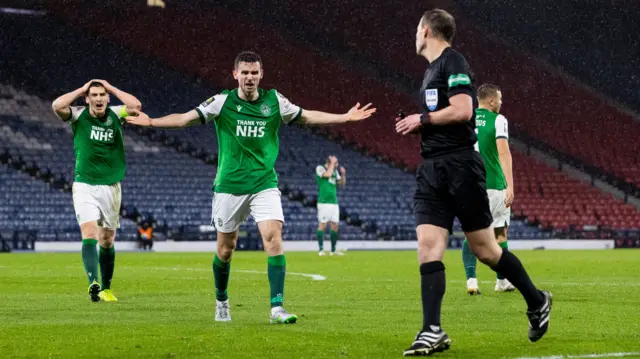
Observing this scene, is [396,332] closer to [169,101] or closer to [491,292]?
[491,292]

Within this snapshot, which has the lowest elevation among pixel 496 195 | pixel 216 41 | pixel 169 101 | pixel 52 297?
pixel 52 297

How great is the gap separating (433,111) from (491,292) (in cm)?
598

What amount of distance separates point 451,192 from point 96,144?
614 centimetres

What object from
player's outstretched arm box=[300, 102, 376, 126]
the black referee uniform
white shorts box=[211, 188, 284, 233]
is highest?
player's outstretched arm box=[300, 102, 376, 126]

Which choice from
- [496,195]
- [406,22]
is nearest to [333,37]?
[406,22]

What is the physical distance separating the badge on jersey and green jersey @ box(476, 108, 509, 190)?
5493 mm

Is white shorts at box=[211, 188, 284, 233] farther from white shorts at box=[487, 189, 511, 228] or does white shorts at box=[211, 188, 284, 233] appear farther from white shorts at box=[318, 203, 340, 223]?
white shorts at box=[318, 203, 340, 223]

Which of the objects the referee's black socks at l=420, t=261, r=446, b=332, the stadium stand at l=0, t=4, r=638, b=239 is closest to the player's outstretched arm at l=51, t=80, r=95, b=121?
the referee's black socks at l=420, t=261, r=446, b=332

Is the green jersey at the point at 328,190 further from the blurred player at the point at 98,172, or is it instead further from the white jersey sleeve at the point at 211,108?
the white jersey sleeve at the point at 211,108

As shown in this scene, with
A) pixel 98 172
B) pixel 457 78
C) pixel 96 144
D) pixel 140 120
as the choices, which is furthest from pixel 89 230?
pixel 457 78

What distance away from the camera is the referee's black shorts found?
6.41 metres

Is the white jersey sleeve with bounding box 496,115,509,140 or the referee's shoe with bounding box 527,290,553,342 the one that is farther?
the white jersey sleeve with bounding box 496,115,509,140

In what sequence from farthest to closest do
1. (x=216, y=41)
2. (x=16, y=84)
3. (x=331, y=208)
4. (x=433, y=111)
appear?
(x=216, y=41) < (x=16, y=84) < (x=331, y=208) < (x=433, y=111)

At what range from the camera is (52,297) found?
11531 millimetres
